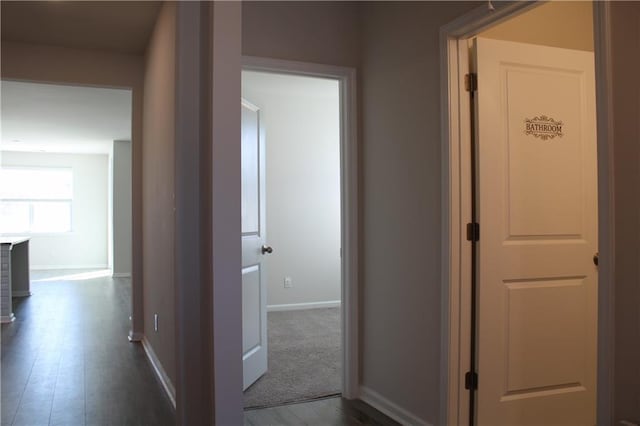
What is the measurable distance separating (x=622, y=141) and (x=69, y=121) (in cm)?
774

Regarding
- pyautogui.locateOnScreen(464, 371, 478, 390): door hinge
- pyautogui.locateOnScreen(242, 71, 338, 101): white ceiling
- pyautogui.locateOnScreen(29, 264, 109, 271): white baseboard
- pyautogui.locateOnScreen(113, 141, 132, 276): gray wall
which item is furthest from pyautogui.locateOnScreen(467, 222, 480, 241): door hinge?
pyautogui.locateOnScreen(29, 264, 109, 271): white baseboard

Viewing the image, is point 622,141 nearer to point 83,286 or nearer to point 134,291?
point 134,291

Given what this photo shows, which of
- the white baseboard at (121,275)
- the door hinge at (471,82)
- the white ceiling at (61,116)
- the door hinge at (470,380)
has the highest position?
the white ceiling at (61,116)

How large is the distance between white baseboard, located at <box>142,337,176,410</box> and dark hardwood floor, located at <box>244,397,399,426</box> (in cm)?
48

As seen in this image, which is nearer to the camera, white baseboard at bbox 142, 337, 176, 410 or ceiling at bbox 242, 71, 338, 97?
white baseboard at bbox 142, 337, 176, 410

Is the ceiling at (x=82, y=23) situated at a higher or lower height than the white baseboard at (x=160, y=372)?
higher

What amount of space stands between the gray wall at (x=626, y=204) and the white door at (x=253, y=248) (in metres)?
2.18

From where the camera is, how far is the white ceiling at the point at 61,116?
6016 millimetres

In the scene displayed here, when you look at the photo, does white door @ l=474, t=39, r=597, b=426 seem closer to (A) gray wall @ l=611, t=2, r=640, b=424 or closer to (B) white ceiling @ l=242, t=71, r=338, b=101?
(A) gray wall @ l=611, t=2, r=640, b=424

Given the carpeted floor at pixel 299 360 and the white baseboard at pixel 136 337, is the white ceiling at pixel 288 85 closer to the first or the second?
the carpeted floor at pixel 299 360

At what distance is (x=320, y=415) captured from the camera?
301 centimetres

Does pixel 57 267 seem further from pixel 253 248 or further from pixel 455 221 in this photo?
pixel 455 221

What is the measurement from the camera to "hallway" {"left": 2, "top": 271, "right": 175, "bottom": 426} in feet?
10.0

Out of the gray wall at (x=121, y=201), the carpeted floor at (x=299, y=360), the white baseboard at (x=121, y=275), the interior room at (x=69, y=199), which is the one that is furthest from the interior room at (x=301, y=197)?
the white baseboard at (x=121, y=275)
